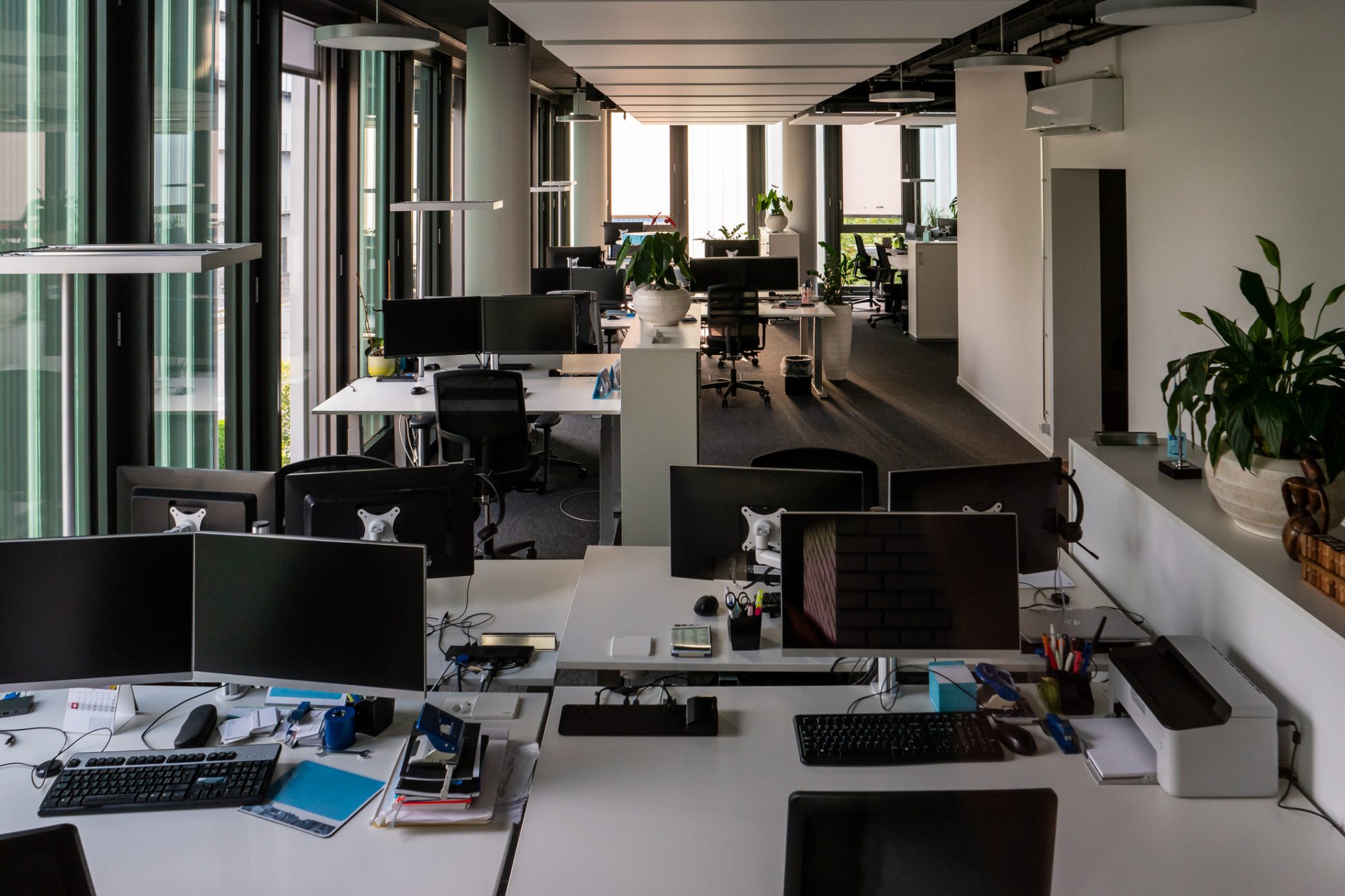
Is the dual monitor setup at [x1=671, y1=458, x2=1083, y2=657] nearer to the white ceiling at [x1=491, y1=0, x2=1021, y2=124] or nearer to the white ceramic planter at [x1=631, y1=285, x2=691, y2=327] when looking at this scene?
the white ceiling at [x1=491, y1=0, x2=1021, y2=124]

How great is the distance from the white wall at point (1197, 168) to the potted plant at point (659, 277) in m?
2.69

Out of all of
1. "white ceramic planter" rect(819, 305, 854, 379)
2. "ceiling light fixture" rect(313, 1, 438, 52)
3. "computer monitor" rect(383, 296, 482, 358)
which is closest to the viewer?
"ceiling light fixture" rect(313, 1, 438, 52)

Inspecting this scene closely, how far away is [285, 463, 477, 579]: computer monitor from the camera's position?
3355mm

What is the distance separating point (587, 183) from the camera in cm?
1775

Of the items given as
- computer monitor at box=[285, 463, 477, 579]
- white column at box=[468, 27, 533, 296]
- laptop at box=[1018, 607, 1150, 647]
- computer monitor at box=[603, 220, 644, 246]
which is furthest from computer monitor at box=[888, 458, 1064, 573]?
computer monitor at box=[603, 220, 644, 246]

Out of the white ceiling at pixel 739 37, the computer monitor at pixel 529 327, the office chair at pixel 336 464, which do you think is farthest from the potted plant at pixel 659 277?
the office chair at pixel 336 464

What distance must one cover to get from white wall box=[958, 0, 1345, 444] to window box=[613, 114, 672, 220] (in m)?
11.1

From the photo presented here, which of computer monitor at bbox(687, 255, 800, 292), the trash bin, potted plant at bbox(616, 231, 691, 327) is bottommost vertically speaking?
the trash bin

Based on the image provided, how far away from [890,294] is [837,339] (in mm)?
6157

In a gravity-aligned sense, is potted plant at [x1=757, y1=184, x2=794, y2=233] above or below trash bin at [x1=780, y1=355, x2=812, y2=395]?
above

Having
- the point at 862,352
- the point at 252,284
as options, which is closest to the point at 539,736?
the point at 252,284

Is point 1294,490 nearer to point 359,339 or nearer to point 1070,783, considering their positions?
point 1070,783

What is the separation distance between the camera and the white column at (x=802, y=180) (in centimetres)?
1733

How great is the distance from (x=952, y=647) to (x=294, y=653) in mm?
1628
